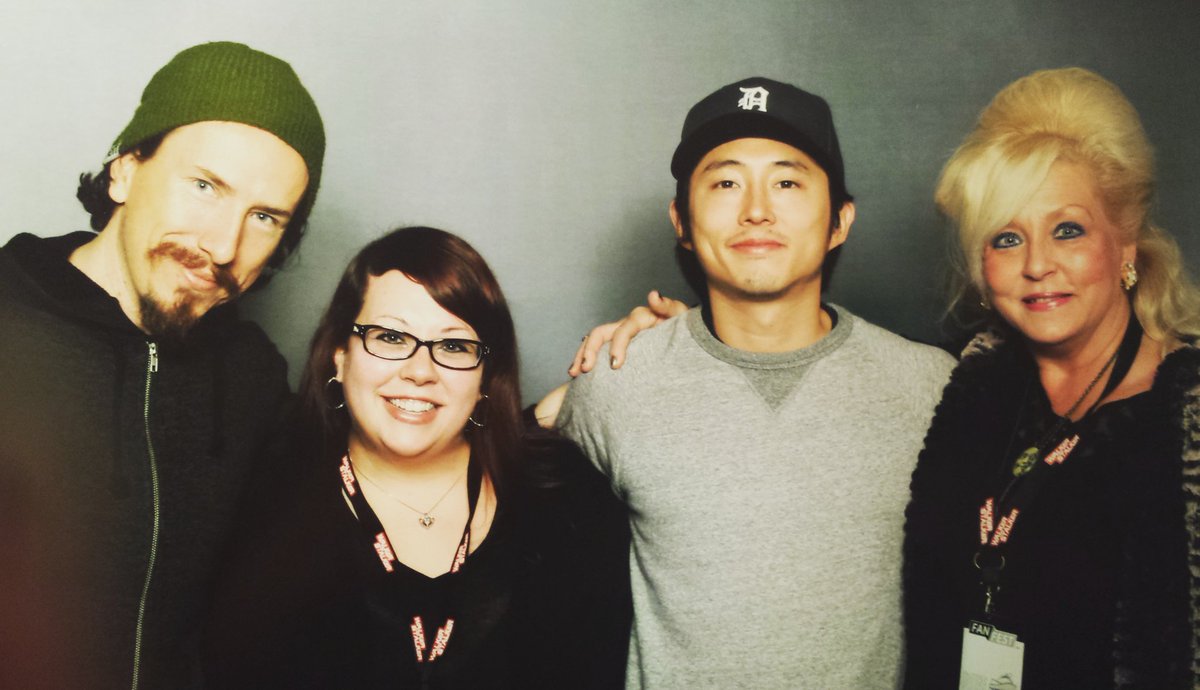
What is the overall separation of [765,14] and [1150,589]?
6.76 feet

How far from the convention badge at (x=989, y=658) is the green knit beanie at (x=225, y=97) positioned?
173 cm

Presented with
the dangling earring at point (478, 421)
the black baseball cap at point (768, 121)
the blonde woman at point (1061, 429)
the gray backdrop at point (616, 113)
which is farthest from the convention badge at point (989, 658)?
the gray backdrop at point (616, 113)

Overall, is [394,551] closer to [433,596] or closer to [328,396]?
[433,596]

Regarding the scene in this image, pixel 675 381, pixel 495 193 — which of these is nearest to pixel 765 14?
pixel 495 193

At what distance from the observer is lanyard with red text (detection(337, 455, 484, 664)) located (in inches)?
64.2

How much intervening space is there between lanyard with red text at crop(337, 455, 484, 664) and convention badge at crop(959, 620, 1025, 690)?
106 cm

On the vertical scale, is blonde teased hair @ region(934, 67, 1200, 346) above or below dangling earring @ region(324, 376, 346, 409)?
above

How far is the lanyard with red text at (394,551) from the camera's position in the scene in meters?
1.63

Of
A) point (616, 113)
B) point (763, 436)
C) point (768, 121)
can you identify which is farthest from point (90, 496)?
point (616, 113)

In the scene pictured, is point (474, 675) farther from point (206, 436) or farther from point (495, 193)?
point (495, 193)

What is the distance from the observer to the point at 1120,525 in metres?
1.43

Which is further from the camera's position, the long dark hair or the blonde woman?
the long dark hair

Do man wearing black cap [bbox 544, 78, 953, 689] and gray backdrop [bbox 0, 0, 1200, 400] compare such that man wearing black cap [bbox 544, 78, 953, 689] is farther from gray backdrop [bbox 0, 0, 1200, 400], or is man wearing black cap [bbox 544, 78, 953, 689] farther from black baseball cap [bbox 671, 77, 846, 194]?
gray backdrop [bbox 0, 0, 1200, 400]

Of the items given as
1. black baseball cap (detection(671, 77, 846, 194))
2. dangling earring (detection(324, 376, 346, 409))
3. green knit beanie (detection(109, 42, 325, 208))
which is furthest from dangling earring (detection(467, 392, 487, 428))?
black baseball cap (detection(671, 77, 846, 194))
